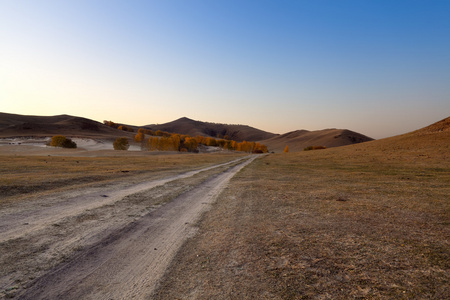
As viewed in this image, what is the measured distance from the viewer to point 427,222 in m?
→ 7.82

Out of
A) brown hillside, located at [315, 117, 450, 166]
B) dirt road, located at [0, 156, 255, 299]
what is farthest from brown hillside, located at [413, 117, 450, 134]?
dirt road, located at [0, 156, 255, 299]

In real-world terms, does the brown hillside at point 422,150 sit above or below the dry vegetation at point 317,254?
above

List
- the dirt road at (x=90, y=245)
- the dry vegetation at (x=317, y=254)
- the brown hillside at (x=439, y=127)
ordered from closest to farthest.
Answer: the dry vegetation at (x=317, y=254)
the dirt road at (x=90, y=245)
the brown hillside at (x=439, y=127)

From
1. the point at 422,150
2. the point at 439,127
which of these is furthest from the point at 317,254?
the point at 439,127

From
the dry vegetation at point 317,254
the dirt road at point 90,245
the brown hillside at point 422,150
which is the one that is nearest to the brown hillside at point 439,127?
the brown hillside at point 422,150

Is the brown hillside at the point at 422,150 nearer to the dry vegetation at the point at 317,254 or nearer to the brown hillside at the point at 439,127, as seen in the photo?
the brown hillside at the point at 439,127

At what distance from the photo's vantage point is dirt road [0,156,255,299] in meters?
4.31

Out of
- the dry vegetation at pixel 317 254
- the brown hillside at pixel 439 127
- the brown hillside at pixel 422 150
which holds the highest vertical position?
the brown hillside at pixel 439 127

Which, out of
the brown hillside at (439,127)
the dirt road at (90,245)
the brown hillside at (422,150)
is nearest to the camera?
the dirt road at (90,245)

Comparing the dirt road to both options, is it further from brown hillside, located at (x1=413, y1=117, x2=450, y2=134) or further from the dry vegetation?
brown hillside, located at (x1=413, y1=117, x2=450, y2=134)

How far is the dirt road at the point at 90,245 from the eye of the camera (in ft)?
14.1

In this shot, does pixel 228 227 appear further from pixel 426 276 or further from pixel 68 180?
pixel 68 180

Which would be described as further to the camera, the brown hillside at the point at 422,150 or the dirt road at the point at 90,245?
the brown hillside at the point at 422,150

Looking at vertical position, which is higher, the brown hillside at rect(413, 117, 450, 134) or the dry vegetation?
the brown hillside at rect(413, 117, 450, 134)
